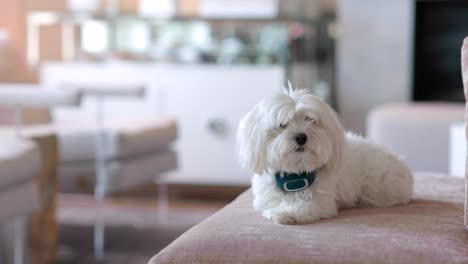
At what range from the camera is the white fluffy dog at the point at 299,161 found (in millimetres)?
1579

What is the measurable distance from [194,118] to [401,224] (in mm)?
2970

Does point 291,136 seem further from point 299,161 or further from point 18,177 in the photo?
point 18,177

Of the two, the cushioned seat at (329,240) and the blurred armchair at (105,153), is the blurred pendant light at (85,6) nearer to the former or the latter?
the blurred armchair at (105,153)

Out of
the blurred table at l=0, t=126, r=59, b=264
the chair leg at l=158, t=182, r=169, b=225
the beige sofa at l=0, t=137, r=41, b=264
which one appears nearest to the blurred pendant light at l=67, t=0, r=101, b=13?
the chair leg at l=158, t=182, r=169, b=225

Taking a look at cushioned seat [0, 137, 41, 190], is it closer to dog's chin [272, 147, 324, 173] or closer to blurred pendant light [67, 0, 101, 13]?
dog's chin [272, 147, 324, 173]

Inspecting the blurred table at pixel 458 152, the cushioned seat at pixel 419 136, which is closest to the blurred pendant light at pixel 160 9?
the cushioned seat at pixel 419 136

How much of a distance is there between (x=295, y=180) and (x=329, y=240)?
26 cm

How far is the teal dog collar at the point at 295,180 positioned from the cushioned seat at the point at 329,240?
9 centimetres

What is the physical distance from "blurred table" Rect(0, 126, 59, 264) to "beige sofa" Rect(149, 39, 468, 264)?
1517 mm

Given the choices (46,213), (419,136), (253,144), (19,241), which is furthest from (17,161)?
(419,136)

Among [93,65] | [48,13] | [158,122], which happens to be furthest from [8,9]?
[158,122]

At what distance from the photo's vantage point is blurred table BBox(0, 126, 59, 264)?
9.90ft

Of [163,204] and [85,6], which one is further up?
[85,6]

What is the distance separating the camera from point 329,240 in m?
1.41
